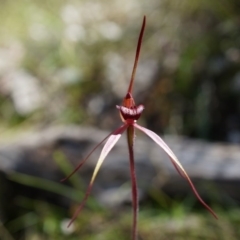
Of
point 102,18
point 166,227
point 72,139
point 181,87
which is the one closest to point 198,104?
point 181,87

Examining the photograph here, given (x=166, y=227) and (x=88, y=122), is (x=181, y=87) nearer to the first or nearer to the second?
(x=88, y=122)

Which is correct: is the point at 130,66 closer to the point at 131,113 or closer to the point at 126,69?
the point at 126,69

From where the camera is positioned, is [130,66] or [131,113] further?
[130,66]

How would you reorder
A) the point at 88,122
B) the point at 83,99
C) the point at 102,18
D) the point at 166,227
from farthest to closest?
1. the point at 102,18
2. the point at 83,99
3. the point at 88,122
4. the point at 166,227

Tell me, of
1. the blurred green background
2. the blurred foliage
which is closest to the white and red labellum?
the blurred green background

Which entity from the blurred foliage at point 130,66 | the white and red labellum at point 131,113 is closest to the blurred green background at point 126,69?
the blurred foliage at point 130,66

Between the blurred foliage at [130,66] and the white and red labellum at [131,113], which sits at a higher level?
the white and red labellum at [131,113]

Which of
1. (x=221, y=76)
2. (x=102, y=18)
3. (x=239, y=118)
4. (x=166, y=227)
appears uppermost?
(x=102, y=18)

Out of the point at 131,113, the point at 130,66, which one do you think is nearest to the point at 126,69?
the point at 130,66

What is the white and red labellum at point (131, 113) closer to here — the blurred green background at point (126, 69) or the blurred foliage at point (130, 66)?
the blurred green background at point (126, 69)
